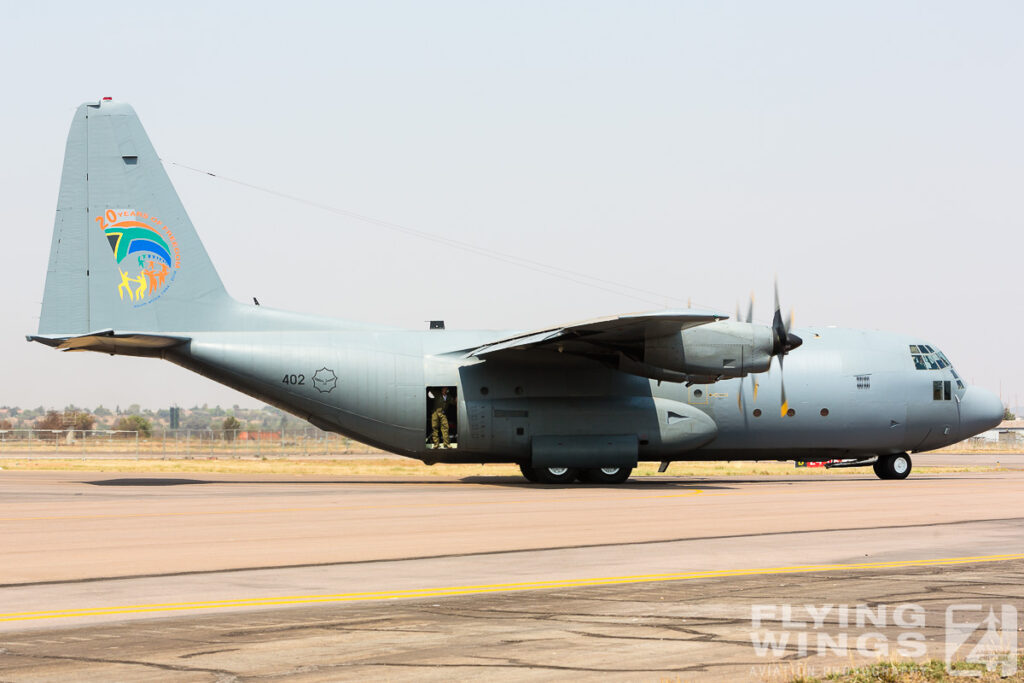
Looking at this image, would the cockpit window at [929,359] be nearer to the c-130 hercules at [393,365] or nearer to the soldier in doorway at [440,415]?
the c-130 hercules at [393,365]

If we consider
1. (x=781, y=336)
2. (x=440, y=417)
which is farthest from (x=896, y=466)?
(x=440, y=417)

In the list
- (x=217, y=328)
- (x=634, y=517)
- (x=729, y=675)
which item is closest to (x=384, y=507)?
(x=634, y=517)

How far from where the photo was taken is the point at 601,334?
30.2m

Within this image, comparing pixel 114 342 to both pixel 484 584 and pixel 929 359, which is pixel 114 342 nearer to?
pixel 484 584

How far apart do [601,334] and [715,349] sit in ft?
10.8

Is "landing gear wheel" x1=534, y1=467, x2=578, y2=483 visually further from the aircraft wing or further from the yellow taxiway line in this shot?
the yellow taxiway line

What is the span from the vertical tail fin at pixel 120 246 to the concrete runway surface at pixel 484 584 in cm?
764

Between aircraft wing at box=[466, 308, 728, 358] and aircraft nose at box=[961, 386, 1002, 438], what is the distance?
11776 mm

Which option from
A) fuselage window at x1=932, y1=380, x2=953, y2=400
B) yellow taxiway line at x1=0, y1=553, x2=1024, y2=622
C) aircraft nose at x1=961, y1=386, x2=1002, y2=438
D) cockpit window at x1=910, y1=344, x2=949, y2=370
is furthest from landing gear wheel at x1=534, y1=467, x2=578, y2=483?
yellow taxiway line at x1=0, y1=553, x2=1024, y2=622

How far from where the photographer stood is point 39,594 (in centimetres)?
1236

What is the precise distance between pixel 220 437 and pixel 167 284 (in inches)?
2510

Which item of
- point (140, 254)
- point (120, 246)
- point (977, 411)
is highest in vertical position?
point (120, 246)

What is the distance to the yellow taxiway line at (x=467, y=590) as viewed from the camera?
11.2 m

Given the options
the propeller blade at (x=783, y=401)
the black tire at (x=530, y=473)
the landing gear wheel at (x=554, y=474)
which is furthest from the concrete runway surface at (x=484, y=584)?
the black tire at (x=530, y=473)
